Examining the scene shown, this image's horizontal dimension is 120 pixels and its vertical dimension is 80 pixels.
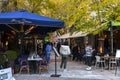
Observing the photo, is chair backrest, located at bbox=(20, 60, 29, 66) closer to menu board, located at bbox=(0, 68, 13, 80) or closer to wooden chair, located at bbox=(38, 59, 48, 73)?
wooden chair, located at bbox=(38, 59, 48, 73)

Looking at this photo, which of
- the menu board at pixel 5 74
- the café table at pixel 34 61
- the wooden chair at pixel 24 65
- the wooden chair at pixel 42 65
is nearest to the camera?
the menu board at pixel 5 74

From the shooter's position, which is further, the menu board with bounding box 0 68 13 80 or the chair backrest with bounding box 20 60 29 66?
the chair backrest with bounding box 20 60 29 66

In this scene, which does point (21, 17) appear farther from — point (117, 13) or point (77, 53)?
point (77, 53)

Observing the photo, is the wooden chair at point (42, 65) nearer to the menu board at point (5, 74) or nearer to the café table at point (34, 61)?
the café table at point (34, 61)

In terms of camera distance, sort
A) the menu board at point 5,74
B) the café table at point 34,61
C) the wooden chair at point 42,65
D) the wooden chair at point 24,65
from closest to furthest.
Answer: the menu board at point 5,74, the café table at point 34,61, the wooden chair at point 24,65, the wooden chair at point 42,65

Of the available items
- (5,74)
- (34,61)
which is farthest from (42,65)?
(5,74)

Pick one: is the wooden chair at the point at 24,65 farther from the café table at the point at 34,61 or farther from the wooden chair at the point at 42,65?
the wooden chair at the point at 42,65

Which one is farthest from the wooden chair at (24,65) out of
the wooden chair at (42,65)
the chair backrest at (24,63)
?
the wooden chair at (42,65)

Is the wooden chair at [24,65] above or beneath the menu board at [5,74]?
beneath

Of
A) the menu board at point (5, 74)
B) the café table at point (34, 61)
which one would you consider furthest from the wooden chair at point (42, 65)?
the menu board at point (5, 74)

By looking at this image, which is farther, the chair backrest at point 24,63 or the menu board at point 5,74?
the chair backrest at point 24,63

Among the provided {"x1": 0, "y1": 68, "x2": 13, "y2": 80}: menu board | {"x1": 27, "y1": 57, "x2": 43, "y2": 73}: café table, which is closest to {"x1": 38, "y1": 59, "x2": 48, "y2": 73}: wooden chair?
{"x1": 27, "y1": 57, "x2": 43, "y2": 73}: café table

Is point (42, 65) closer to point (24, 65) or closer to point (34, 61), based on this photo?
point (34, 61)

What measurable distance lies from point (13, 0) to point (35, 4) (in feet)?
7.61
